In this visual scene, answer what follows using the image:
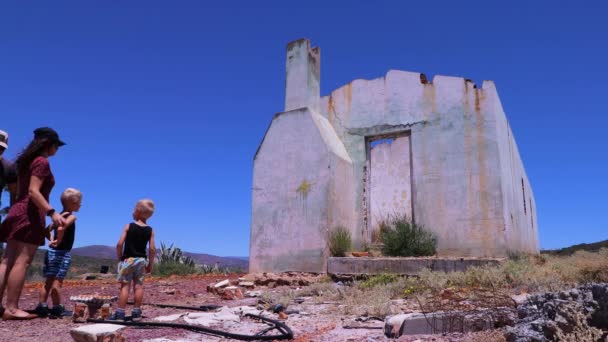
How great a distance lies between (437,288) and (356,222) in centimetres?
524

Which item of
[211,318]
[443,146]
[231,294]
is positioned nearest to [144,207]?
[211,318]

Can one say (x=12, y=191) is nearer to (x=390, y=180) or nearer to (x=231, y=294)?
(x=231, y=294)

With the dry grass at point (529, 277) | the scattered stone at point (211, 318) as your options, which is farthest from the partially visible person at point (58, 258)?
the dry grass at point (529, 277)

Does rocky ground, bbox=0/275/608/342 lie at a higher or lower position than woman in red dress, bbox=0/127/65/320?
lower

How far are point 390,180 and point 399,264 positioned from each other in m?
7.12

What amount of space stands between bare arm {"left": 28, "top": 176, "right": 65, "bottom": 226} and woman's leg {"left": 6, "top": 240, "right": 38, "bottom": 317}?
0.50m

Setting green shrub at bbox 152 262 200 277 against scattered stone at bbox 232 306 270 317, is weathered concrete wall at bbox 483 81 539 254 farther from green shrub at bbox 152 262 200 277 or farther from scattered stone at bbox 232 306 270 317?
green shrub at bbox 152 262 200 277

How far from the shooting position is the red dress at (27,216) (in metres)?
4.56

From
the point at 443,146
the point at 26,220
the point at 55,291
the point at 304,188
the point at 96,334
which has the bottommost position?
the point at 96,334

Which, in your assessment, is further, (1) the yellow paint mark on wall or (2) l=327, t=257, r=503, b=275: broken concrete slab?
(1) the yellow paint mark on wall

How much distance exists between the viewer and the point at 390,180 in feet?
49.3

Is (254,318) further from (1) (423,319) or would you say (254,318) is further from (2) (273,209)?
(2) (273,209)

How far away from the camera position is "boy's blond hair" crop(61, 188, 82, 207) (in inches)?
202

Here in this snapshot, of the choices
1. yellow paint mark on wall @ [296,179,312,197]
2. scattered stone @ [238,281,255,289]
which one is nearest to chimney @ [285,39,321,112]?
yellow paint mark on wall @ [296,179,312,197]
